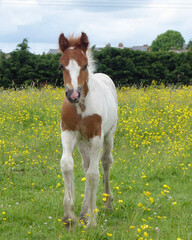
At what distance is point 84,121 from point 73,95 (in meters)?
0.60

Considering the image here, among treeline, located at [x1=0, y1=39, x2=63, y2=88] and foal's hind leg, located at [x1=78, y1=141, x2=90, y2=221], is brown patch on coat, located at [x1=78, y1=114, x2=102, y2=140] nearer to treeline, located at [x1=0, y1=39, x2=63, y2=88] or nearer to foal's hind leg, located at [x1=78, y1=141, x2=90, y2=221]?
foal's hind leg, located at [x1=78, y1=141, x2=90, y2=221]

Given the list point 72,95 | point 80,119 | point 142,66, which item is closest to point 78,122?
point 80,119

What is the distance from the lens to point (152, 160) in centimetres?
624

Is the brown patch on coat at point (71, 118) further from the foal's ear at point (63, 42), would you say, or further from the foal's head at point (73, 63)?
the foal's ear at point (63, 42)

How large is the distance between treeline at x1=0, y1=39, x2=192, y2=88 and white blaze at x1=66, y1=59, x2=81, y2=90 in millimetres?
17257

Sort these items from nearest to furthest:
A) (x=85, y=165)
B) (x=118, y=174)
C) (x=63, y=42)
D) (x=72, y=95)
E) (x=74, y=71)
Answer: (x=72, y=95)
(x=74, y=71)
(x=63, y=42)
(x=85, y=165)
(x=118, y=174)

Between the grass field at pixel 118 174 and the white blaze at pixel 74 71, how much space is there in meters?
1.38

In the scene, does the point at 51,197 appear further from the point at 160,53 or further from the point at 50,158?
the point at 160,53

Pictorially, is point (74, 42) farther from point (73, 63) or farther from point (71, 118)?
point (71, 118)

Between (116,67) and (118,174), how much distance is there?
1727 cm

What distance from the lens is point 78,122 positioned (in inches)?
144

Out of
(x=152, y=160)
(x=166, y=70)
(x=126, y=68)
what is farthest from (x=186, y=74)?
(x=152, y=160)

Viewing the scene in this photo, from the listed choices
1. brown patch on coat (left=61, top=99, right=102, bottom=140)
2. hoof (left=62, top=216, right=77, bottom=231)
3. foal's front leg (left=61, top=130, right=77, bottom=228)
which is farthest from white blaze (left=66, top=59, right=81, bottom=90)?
hoof (left=62, top=216, right=77, bottom=231)

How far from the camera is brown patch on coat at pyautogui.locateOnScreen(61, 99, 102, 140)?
144 inches
